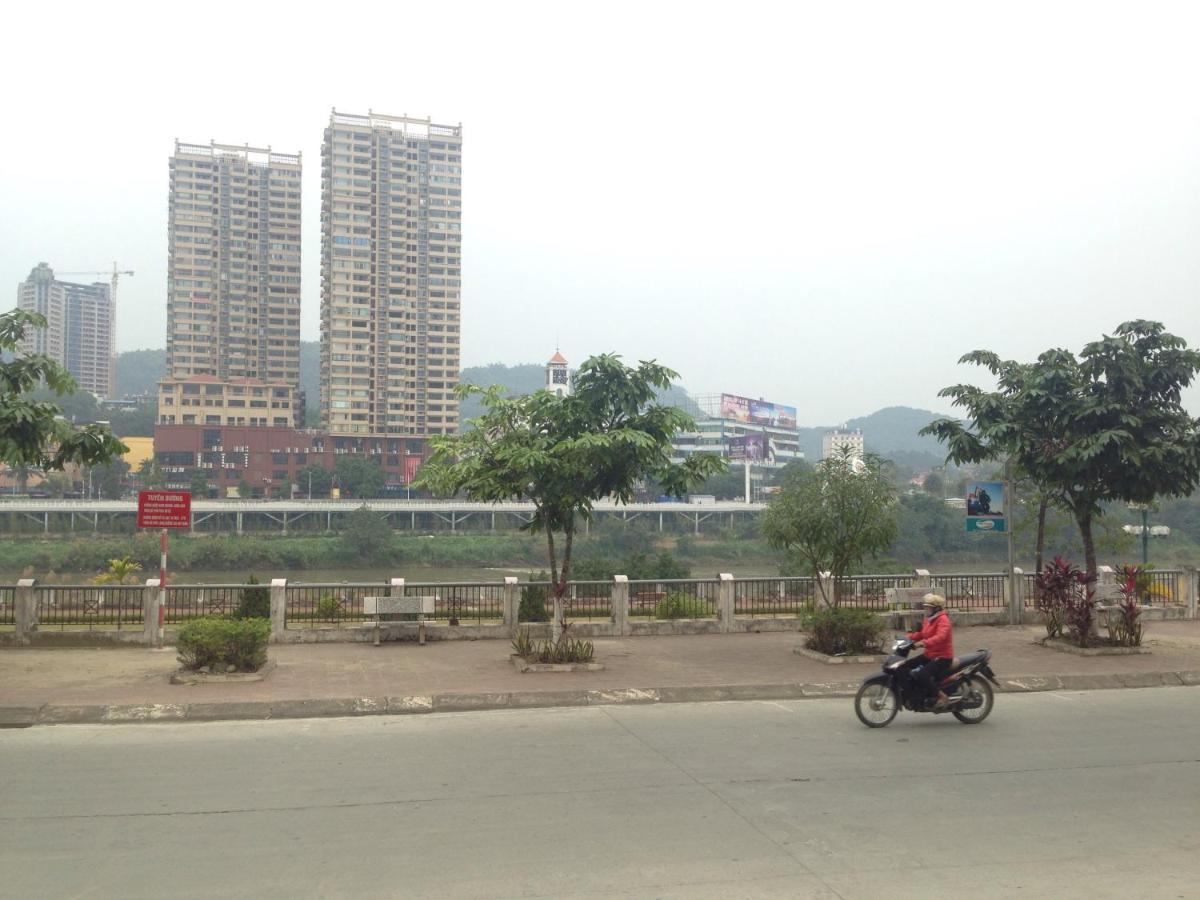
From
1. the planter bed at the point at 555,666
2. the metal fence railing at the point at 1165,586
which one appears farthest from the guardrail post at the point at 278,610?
the metal fence railing at the point at 1165,586

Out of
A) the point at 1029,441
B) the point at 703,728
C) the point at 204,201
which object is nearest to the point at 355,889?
the point at 703,728

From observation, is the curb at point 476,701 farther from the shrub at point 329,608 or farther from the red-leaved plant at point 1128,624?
the shrub at point 329,608

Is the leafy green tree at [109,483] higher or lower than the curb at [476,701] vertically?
higher

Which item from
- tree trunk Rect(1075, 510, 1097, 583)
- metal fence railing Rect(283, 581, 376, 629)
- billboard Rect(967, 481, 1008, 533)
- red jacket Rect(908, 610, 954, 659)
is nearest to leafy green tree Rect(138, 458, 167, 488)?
metal fence railing Rect(283, 581, 376, 629)

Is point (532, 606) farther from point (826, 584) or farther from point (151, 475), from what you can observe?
point (151, 475)

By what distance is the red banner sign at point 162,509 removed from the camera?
16.9m

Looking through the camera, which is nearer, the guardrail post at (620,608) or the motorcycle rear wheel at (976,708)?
the motorcycle rear wheel at (976,708)

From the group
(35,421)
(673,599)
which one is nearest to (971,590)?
(673,599)

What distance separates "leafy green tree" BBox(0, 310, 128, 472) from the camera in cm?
1149

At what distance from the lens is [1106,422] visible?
52.2 feet

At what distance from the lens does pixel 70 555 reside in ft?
178

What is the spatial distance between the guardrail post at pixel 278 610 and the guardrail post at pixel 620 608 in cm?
585

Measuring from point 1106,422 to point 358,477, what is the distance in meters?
83.9

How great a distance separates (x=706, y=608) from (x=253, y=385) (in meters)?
94.1
